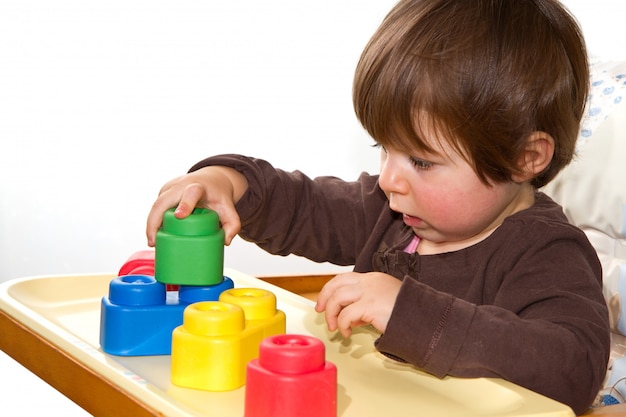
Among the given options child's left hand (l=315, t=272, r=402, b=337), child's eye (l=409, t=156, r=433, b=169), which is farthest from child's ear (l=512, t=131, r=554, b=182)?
child's left hand (l=315, t=272, r=402, b=337)

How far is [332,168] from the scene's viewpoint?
1.88m

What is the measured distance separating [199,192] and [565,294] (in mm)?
353

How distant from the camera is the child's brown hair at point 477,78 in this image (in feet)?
2.78

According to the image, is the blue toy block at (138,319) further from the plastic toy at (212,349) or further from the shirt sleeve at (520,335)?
the shirt sleeve at (520,335)

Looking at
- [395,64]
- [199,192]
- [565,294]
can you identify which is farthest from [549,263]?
[199,192]

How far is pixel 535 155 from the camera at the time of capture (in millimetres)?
916

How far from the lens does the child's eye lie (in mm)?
865

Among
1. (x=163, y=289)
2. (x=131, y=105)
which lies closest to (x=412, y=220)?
(x=163, y=289)

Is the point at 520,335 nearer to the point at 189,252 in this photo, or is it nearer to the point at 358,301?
the point at 358,301

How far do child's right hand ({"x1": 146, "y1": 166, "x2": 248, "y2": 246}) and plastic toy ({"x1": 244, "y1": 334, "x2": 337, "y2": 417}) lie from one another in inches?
9.6

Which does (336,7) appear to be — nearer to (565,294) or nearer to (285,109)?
(285,109)

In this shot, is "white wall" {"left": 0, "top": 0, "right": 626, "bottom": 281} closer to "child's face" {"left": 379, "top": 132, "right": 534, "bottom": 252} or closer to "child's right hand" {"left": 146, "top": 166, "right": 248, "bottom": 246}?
"child's right hand" {"left": 146, "top": 166, "right": 248, "bottom": 246}

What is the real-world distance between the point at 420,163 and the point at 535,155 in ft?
0.43

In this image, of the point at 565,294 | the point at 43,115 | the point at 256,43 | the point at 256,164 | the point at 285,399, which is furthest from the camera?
the point at 256,43
